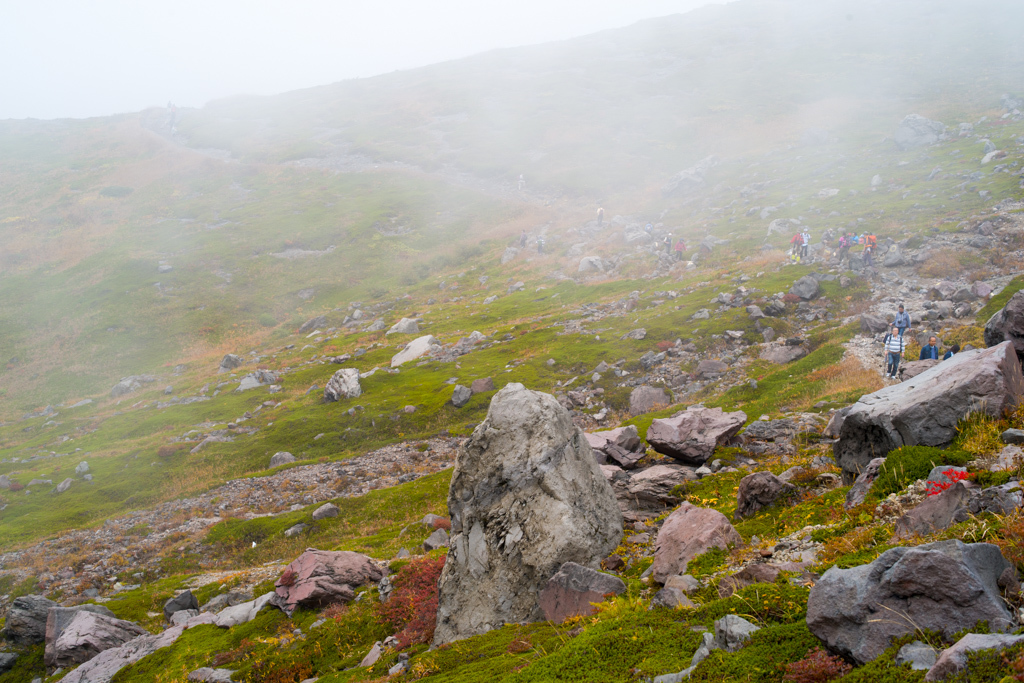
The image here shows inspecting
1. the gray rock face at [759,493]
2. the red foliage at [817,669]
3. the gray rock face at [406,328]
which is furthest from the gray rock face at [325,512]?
the gray rock face at [406,328]

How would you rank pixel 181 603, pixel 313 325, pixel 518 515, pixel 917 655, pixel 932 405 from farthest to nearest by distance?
pixel 313 325, pixel 181 603, pixel 518 515, pixel 932 405, pixel 917 655

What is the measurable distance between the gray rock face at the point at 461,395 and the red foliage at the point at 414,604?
20288 mm

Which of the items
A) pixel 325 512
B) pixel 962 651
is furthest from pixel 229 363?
pixel 962 651

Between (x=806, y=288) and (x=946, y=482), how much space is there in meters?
35.8

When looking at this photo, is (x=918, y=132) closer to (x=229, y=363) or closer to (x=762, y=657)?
(x=762, y=657)

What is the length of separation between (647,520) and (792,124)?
125m

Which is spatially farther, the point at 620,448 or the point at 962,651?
the point at 620,448

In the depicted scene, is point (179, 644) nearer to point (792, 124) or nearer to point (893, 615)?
point (893, 615)

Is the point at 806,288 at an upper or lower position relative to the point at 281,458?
upper

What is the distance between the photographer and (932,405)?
11297 mm

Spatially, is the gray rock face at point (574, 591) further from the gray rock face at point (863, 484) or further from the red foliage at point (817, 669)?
the gray rock face at point (863, 484)

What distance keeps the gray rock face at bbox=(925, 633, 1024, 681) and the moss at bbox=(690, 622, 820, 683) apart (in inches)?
71.8

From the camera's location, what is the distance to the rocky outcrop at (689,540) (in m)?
11.0

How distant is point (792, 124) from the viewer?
4375 inches
